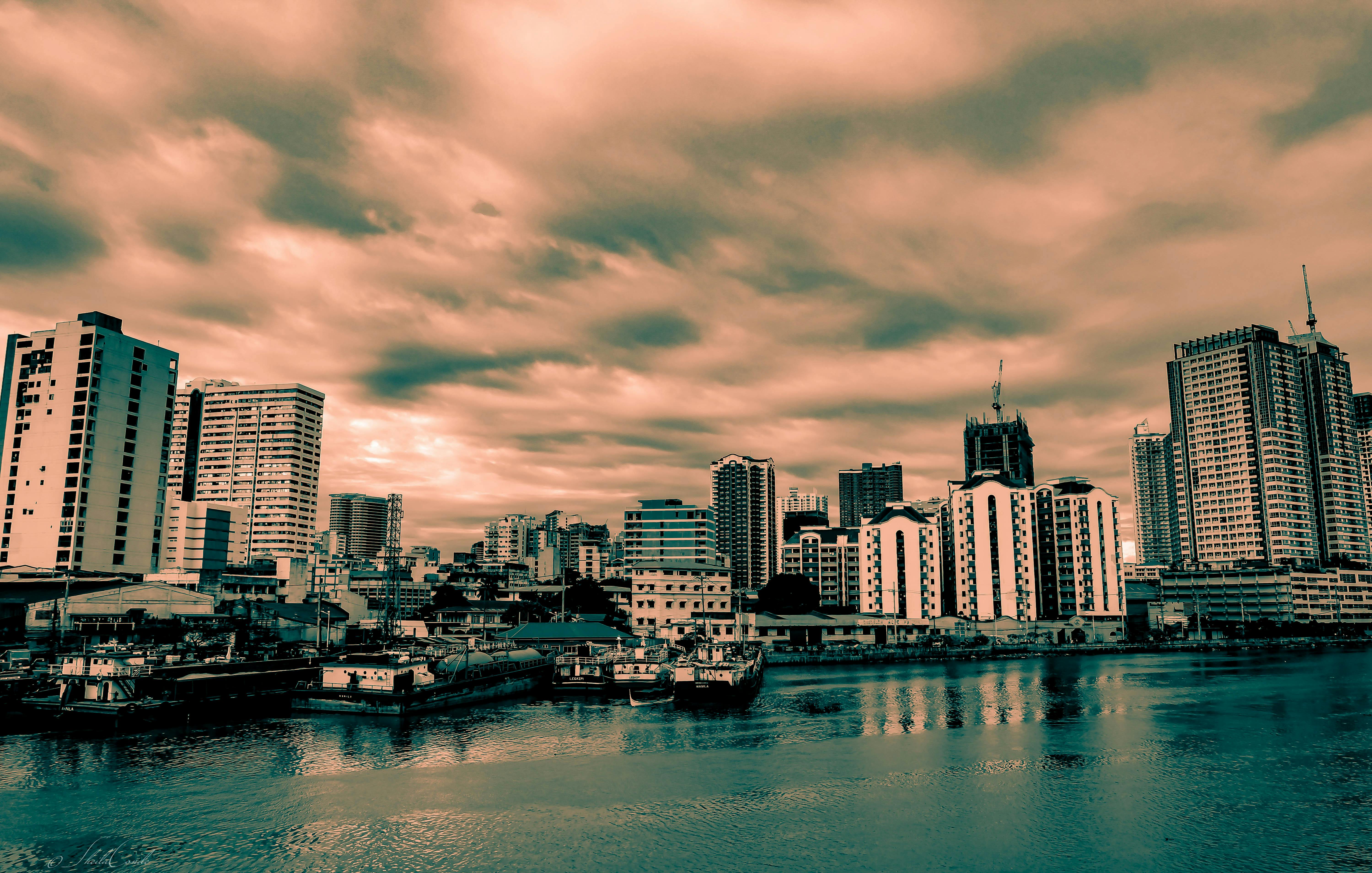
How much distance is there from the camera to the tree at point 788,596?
15875 centimetres

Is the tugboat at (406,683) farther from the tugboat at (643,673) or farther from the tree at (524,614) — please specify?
the tree at (524,614)

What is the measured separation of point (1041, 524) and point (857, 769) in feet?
450

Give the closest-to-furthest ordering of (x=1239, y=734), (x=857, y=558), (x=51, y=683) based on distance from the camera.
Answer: (x=1239, y=734) → (x=51, y=683) → (x=857, y=558)

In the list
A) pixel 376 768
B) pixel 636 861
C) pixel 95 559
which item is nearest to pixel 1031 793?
pixel 636 861

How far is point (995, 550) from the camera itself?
554 feet

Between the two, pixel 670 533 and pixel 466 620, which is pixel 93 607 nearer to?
pixel 466 620

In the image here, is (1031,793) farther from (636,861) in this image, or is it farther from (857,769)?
(636,861)

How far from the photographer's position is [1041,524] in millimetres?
169250

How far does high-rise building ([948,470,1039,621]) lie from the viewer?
166 m

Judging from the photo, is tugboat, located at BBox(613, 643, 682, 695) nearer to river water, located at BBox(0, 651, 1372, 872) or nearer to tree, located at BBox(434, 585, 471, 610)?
A: river water, located at BBox(0, 651, 1372, 872)

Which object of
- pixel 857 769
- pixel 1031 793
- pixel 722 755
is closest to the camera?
pixel 1031 793

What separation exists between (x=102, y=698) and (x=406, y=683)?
2086cm

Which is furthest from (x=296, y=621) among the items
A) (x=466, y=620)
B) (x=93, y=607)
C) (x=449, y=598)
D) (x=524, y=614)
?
(x=449, y=598)

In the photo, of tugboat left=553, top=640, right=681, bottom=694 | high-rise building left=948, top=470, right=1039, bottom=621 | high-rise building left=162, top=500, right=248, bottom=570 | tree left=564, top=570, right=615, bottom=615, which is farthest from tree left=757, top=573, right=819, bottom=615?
high-rise building left=162, top=500, right=248, bottom=570
